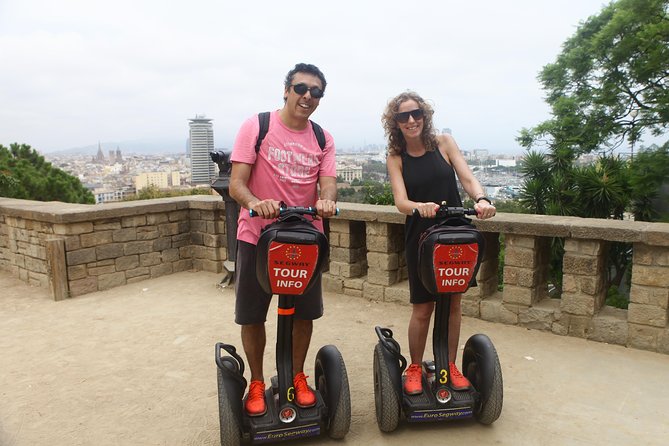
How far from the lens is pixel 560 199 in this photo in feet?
51.9

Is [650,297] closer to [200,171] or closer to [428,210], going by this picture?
[428,210]

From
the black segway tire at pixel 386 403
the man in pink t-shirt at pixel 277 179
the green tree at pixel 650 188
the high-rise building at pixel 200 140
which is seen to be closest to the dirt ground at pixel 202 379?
the black segway tire at pixel 386 403

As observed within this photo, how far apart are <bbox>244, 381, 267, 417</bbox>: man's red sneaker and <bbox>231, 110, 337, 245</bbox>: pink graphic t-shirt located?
727 mm

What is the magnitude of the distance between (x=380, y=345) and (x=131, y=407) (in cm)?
156

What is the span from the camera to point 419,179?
2.79 m

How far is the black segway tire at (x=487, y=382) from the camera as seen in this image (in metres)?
2.69

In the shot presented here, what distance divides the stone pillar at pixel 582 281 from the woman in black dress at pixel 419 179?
164cm

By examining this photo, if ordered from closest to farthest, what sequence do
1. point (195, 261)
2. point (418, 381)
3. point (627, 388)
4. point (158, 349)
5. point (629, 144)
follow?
1. point (418, 381)
2. point (627, 388)
3. point (158, 349)
4. point (195, 261)
5. point (629, 144)

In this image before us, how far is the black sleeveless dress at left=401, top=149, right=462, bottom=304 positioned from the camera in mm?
2787

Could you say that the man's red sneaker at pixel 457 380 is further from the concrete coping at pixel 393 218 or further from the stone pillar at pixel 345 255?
the stone pillar at pixel 345 255

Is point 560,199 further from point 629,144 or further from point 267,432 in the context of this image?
point 267,432

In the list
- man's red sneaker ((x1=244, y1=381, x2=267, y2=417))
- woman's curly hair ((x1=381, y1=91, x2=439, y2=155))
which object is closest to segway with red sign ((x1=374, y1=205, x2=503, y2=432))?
woman's curly hair ((x1=381, y1=91, x2=439, y2=155))

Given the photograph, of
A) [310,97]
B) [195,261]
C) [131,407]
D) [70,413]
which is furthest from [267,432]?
[195,261]

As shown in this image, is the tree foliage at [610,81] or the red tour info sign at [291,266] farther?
the tree foliage at [610,81]
